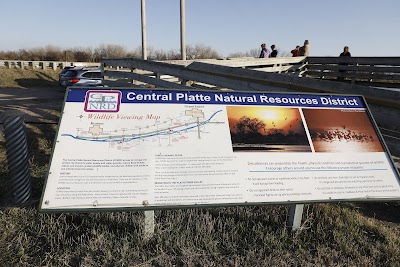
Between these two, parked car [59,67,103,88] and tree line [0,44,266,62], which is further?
tree line [0,44,266,62]

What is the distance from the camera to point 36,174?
441 centimetres

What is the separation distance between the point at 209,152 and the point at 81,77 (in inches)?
569

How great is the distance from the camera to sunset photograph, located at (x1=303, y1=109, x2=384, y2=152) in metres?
3.07

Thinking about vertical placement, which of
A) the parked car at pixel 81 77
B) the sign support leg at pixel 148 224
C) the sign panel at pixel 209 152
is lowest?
the sign support leg at pixel 148 224

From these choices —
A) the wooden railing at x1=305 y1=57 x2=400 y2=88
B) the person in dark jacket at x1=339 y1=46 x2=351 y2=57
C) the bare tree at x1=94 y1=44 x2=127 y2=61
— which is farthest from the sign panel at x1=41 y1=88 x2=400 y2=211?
the bare tree at x1=94 y1=44 x2=127 y2=61

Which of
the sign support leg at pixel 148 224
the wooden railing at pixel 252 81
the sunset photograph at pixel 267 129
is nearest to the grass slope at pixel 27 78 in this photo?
the wooden railing at pixel 252 81

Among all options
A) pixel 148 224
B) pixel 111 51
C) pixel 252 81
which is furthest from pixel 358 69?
pixel 111 51

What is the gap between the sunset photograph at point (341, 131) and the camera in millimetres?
3070

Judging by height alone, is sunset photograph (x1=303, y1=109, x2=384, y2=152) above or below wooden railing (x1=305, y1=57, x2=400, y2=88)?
below

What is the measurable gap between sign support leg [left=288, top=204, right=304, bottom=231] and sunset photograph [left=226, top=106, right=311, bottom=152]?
1.86 ft

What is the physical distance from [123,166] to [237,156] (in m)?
0.99

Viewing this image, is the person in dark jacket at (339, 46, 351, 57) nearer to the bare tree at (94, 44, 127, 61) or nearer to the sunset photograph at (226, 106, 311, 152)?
the sunset photograph at (226, 106, 311, 152)

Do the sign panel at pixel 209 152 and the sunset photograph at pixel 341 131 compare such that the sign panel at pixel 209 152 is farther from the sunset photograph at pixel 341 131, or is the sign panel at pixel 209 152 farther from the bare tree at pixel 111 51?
the bare tree at pixel 111 51

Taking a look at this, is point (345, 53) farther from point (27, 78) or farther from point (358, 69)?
point (27, 78)
